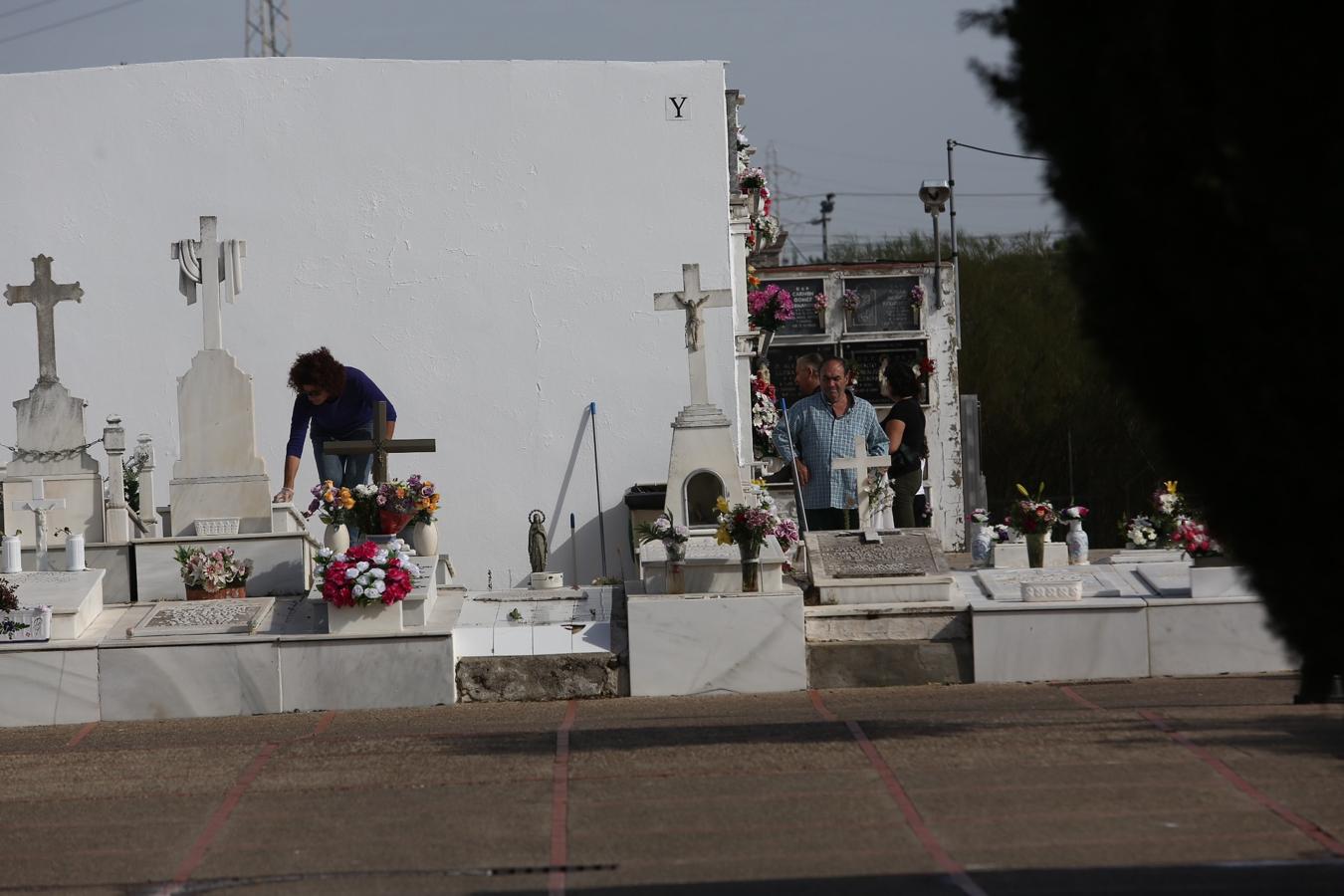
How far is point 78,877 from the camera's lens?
5.81 m

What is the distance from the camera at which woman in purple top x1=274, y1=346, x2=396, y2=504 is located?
11.3 metres

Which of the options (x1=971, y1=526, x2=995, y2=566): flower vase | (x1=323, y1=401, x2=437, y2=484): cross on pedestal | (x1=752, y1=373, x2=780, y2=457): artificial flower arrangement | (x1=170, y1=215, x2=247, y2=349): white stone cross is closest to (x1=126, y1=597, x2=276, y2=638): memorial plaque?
(x1=323, y1=401, x2=437, y2=484): cross on pedestal

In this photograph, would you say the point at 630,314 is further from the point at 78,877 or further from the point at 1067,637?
the point at 78,877

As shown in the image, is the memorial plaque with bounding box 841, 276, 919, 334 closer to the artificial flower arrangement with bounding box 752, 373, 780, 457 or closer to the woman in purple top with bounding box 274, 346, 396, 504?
the artificial flower arrangement with bounding box 752, 373, 780, 457

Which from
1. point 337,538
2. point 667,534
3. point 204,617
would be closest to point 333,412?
point 337,538

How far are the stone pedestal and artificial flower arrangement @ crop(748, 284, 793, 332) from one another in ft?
24.1

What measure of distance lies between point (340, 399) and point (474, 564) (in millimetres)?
4161

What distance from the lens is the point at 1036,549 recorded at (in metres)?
11.2

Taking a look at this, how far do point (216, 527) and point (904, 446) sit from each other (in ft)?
15.2

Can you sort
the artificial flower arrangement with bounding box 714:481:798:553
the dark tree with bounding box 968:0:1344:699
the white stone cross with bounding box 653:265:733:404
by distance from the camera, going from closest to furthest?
the dark tree with bounding box 968:0:1344:699 → the artificial flower arrangement with bounding box 714:481:798:553 → the white stone cross with bounding box 653:265:733:404

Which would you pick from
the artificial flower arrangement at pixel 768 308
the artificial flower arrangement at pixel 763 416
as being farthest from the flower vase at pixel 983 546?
the artificial flower arrangement at pixel 768 308

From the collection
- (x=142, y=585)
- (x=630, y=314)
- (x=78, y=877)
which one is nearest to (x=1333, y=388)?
(x=78, y=877)

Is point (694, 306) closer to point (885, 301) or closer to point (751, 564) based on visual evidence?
point (751, 564)

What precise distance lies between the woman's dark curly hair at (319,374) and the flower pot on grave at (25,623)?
8.61 feet
